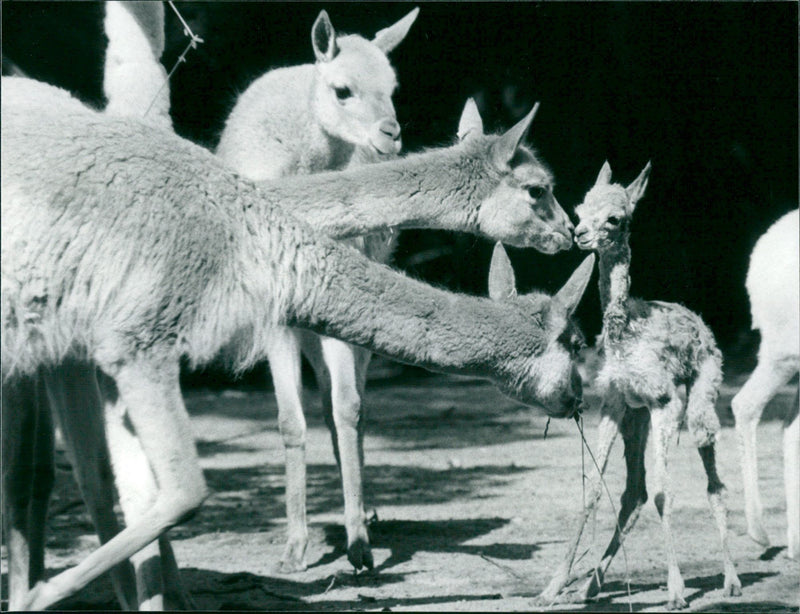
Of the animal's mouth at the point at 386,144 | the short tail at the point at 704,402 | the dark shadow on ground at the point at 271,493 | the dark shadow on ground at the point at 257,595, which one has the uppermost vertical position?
the animal's mouth at the point at 386,144

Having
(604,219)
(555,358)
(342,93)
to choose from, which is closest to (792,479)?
(604,219)

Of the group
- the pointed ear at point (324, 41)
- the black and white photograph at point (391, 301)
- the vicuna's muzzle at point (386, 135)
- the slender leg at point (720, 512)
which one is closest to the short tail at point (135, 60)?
the black and white photograph at point (391, 301)

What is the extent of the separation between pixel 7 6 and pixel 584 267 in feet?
11.3

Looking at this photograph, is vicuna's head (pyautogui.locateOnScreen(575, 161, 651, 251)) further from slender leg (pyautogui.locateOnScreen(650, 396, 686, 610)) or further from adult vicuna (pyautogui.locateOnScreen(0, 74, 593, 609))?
slender leg (pyautogui.locateOnScreen(650, 396, 686, 610))

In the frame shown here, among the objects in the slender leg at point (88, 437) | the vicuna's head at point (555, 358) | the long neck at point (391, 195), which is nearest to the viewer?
the vicuna's head at point (555, 358)

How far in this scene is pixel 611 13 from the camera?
8.16m

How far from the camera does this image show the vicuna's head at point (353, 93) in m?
6.77

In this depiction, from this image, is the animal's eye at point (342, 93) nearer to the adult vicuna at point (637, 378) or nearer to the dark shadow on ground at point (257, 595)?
the adult vicuna at point (637, 378)

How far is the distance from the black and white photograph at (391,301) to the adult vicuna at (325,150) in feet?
0.05

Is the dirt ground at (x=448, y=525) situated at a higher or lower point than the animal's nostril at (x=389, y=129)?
lower

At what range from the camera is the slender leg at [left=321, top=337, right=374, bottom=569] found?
6.79 m

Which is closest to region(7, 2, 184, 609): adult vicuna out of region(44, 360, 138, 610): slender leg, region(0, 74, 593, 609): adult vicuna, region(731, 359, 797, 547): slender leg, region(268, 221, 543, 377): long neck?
region(44, 360, 138, 610): slender leg

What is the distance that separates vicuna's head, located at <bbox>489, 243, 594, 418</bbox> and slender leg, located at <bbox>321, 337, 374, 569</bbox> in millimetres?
1675

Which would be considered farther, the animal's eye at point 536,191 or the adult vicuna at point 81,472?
the animal's eye at point 536,191
